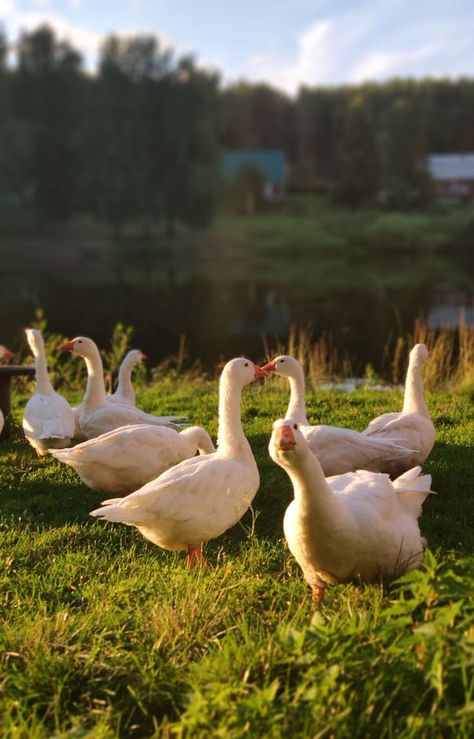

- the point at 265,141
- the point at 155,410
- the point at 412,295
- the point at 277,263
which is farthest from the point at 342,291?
the point at 265,141

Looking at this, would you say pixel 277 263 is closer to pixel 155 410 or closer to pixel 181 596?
pixel 155 410

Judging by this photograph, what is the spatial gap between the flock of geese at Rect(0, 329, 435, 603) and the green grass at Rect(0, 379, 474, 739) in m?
0.22

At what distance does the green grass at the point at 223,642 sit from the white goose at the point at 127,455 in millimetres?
581

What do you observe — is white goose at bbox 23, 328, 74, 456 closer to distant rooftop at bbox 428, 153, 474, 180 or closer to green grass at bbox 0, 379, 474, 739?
green grass at bbox 0, 379, 474, 739

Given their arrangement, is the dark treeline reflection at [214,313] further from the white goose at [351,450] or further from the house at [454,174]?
the house at [454,174]

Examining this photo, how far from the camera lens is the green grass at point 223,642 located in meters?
2.81

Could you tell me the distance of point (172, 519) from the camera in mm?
4629

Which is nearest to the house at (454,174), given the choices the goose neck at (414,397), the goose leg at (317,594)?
the goose neck at (414,397)

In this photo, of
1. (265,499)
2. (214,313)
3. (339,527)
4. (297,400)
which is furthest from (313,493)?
(214,313)

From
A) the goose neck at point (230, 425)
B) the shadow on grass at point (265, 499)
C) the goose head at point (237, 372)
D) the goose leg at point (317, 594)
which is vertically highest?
the goose head at point (237, 372)

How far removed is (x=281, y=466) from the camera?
174 inches

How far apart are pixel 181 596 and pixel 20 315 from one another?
864 inches

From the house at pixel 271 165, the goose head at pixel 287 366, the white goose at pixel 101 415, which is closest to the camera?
the goose head at pixel 287 366

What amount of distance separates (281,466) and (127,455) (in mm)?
1824
